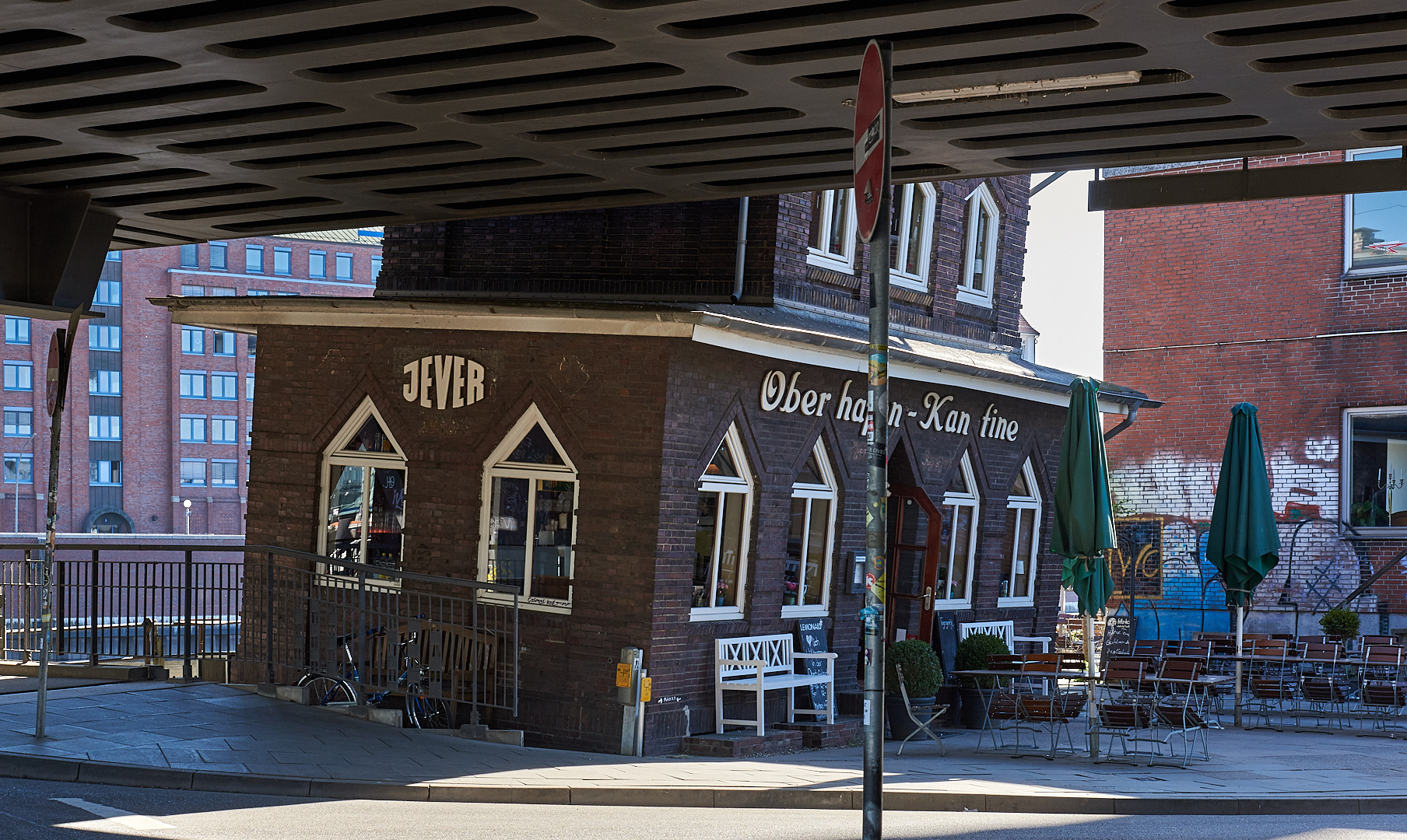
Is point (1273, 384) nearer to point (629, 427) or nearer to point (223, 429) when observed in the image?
point (629, 427)

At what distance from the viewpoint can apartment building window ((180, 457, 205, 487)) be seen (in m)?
87.1

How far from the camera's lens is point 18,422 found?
267ft

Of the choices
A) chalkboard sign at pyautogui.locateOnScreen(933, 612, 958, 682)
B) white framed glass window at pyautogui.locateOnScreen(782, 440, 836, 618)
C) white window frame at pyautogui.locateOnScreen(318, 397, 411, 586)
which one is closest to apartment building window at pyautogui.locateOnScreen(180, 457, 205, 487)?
white window frame at pyautogui.locateOnScreen(318, 397, 411, 586)

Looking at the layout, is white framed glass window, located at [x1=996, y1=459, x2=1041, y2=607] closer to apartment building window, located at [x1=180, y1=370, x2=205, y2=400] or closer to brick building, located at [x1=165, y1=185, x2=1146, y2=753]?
brick building, located at [x1=165, y1=185, x2=1146, y2=753]

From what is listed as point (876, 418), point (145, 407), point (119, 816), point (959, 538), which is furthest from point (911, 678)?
point (145, 407)

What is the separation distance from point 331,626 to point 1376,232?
1702 centimetres

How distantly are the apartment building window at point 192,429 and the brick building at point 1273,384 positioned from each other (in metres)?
73.4

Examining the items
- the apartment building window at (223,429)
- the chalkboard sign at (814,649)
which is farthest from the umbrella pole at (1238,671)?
the apartment building window at (223,429)

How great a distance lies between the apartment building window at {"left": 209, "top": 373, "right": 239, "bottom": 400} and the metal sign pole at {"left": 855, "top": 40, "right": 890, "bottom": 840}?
8877 cm

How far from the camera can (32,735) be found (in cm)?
1066

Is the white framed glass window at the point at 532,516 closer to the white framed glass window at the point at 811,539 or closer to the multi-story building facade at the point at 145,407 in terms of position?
the white framed glass window at the point at 811,539

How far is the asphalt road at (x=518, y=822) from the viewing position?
826 cm

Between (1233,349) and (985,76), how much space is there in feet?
55.7

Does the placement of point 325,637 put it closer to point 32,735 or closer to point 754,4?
point 32,735
